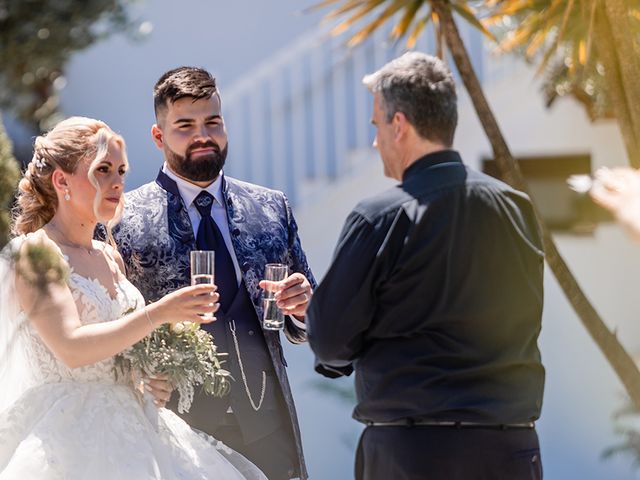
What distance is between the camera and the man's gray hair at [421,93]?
119 inches

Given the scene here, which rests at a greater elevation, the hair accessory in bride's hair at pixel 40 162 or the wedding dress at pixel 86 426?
the hair accessory in bride's hair at pixel 40 162

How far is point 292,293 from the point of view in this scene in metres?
3.78

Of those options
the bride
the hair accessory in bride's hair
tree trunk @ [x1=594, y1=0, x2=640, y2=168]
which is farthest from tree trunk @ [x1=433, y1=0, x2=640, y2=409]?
the hair accessory in bride's hair

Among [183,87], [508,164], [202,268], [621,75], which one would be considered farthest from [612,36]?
[202,268]

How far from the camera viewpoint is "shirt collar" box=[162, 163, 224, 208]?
13.5 ft

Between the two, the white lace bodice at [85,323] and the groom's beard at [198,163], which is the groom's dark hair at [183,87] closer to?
the groom's beard at [198,163]

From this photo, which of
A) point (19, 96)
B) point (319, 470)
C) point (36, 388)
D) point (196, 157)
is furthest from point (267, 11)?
point (36, 388)

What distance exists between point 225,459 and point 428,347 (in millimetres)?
1076

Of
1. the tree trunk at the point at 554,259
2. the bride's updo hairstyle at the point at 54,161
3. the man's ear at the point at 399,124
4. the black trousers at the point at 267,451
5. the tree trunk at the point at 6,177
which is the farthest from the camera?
the tree trunk at the point at 6,177

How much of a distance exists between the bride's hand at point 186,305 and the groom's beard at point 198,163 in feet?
2.63

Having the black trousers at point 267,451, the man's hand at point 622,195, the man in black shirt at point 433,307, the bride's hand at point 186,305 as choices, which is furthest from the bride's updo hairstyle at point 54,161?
the man's hand at point 622,195

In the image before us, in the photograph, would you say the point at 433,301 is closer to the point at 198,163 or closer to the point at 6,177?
the point at 198,163

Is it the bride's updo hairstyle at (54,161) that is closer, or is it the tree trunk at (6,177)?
the bride's updo hairstyle at (54,161)

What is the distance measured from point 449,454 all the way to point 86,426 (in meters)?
1.17
